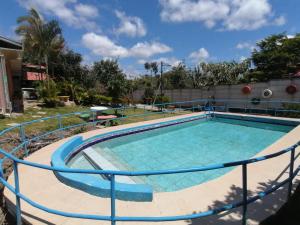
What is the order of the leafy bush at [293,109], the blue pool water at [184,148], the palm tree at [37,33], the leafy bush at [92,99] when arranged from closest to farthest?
the blue pool water at [184,148] < the leafy bush at [293,109] < the palm tree at [37,33] < the leafy bush at [92,99]

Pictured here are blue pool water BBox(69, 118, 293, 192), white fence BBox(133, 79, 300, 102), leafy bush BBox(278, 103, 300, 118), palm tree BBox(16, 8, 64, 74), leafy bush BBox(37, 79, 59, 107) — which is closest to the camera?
blue pool water BBox(69, 118, 293, 192)

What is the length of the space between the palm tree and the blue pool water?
13.3 meters

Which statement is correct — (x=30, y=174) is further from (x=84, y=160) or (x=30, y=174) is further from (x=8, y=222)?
(x=84, y=160)

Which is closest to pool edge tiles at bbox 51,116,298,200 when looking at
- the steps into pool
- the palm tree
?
the steps into pool

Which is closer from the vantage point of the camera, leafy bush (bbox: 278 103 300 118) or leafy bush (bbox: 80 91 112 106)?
leafy bush (bbox: 278 103 300 118)

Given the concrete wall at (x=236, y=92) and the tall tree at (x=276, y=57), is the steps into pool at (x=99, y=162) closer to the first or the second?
the concrete wall at (x=236, y=92)

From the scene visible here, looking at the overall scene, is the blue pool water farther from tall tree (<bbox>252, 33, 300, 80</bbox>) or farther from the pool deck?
tall tree (<bbox>252, 33, 300, 80</bbox>)

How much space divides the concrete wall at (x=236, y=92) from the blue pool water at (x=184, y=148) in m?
3.90

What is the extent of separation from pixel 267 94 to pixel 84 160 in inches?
519

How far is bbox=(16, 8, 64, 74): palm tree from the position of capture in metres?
17.7

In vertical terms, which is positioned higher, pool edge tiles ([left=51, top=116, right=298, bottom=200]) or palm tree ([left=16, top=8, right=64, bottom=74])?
palm tree ([left=16, top=8, right=64, bottom=74])

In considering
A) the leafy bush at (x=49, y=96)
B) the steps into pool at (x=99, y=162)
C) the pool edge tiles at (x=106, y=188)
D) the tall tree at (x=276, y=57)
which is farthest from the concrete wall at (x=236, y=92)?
the pool edge tiles at (x=106, y=188)

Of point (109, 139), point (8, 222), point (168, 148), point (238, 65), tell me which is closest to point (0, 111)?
point (109, 139)

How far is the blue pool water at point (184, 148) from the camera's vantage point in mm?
5562
